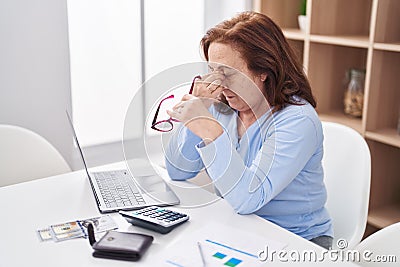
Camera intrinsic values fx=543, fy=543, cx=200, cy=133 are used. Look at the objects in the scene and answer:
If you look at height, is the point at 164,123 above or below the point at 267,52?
below

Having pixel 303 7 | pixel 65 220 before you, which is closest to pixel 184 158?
pixel 65 220

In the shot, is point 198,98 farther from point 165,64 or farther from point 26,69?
point 165,64

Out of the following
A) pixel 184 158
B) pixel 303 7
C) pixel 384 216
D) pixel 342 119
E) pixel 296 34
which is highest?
pixel 303 7

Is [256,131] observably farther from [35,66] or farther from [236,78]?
[35,66]

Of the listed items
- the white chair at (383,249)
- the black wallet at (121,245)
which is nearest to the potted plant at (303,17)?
the white chair at (383,249)

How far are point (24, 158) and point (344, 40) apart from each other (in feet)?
4.40

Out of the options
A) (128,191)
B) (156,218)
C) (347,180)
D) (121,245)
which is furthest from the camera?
(347,180)

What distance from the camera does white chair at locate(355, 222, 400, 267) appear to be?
1.21m

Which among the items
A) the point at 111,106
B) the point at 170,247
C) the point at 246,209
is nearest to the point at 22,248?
the point at 170,247

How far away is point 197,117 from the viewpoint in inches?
54.1

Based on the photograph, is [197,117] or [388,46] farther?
[388,46]

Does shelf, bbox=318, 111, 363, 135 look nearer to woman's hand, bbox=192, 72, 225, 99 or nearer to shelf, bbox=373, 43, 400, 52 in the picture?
shelf, bbox=373, 43, 400, 52

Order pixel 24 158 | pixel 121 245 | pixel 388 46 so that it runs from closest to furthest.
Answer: pixel 121 245, pixel 24 158, pixel 388 46

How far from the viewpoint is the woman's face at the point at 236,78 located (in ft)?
4.54
